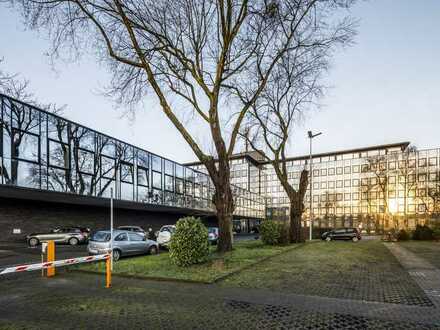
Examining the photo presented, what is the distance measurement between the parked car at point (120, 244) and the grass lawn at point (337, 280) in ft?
23.7

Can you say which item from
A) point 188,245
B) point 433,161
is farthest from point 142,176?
point 433,161

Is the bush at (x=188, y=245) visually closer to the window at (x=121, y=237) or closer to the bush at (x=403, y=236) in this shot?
the window at (x=121, y=237)

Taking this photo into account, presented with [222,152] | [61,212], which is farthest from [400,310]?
[61,212]

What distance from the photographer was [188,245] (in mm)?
11625

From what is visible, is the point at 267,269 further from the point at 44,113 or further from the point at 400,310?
the point at 44,113

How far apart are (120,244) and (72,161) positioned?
422 inches

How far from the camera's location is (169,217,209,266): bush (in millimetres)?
11570

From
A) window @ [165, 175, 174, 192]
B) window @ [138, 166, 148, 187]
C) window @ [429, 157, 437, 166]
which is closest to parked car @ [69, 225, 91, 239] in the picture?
window @ [138, 166, 148, 187]

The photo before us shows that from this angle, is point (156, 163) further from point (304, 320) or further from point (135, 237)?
point (304, 320)

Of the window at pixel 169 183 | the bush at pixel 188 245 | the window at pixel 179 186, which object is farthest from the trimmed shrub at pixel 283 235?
the window at pixel 179 186

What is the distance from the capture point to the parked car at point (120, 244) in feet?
49.9

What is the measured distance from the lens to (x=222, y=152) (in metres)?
16.0

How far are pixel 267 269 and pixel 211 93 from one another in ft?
28.9

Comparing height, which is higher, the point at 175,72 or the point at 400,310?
the point at 175,72
